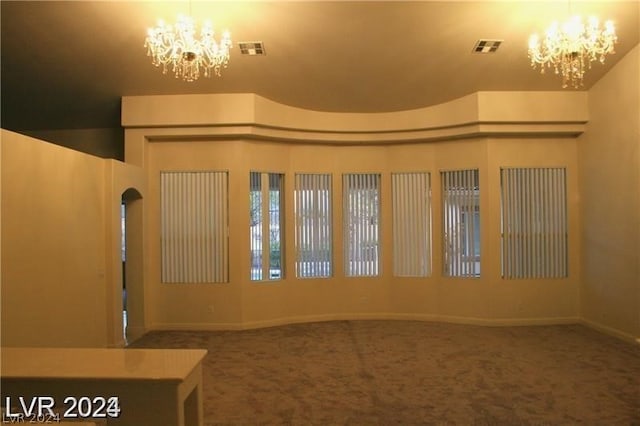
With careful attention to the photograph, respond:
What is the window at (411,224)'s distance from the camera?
24.3 feet

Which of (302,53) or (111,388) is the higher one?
(302,53)

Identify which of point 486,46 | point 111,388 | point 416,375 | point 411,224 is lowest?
point 416,375

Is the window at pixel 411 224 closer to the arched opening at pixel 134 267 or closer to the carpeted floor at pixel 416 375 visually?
the carpeted floor at pixel 416 375

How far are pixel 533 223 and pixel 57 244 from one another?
621 centimetres

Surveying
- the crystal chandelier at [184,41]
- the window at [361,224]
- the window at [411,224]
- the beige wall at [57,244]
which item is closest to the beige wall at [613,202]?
the window at [411,224]

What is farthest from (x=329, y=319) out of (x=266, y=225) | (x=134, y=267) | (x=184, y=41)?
(x=184, y=41)

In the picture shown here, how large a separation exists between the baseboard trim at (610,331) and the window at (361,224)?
3.10m

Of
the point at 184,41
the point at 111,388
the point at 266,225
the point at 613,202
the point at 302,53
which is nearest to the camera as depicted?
the point at 111,388

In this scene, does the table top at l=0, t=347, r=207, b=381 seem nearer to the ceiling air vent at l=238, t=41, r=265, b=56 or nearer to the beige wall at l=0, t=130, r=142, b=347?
the beige wall at l=0, t=130, r=142, b=347

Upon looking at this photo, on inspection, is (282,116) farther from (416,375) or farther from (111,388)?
(111,388)

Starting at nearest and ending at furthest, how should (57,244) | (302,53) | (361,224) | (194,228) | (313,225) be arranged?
(57,244) < (302,53) < (194,228) < (313,225) < (361,224)

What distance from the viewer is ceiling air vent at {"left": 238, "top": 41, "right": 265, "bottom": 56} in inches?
215

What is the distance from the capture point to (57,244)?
4633 millimetres

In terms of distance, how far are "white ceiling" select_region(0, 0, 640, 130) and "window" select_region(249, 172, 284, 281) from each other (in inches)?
49.9
